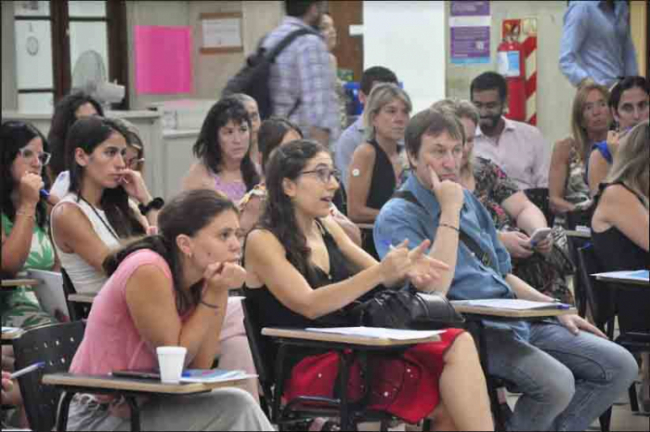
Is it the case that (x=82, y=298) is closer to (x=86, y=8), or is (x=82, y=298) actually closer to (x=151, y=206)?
(x=151, y=206)

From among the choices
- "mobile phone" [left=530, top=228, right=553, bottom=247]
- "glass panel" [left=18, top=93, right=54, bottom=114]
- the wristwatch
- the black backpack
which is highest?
the black backpack

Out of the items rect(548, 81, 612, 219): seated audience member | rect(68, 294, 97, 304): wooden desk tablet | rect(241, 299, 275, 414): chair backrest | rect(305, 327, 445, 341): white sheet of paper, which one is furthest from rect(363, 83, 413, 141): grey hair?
rect(305, 327, 445, 341): white sheet of paper

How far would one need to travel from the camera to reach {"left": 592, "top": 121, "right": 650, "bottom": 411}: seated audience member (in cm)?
579

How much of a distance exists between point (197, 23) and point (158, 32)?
0.38 m

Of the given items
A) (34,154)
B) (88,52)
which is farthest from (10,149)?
(88,52)

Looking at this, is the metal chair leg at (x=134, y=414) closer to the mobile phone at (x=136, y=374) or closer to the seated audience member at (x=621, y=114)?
the mobile phone at (x=136, y=374)

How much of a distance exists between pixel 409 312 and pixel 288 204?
2.05 feet

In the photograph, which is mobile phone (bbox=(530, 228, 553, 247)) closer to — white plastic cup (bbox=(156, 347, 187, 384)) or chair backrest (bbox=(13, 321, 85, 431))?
chair backrest (bbox=(13, 321, 85, 431))

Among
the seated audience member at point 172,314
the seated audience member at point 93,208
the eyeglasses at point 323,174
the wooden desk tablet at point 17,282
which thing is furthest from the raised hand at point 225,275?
the wooden desk tablet at point 17,282

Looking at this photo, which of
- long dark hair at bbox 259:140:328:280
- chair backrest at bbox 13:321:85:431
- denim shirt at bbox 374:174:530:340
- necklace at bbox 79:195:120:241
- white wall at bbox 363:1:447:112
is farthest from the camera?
white wall at bbox 363:1:447:112

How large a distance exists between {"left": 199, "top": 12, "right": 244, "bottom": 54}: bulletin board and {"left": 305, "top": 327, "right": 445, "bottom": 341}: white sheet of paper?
775 centimetres

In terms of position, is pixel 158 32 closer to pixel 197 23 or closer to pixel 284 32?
pixel 197 23

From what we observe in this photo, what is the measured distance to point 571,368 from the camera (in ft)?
17.3

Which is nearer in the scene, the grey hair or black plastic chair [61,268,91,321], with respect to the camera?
black plastic chair [61,268,91,321]
